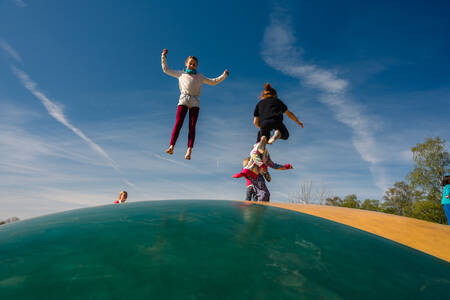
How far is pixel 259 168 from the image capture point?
201 inches

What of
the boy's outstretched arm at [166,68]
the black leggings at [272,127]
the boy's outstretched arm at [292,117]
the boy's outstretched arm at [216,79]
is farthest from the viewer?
the boy's outstretched arm at [216,79]

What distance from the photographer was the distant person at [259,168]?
5.01 metres

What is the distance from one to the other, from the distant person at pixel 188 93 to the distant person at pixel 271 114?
A: 4.72 feet

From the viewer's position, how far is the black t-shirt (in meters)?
4.95

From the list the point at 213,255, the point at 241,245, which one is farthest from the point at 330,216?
the point at 213,255

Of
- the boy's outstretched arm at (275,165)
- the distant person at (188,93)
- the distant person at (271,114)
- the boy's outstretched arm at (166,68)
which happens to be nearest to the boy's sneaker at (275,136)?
the distant person at (271,114)

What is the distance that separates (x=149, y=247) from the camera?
1.30 metres

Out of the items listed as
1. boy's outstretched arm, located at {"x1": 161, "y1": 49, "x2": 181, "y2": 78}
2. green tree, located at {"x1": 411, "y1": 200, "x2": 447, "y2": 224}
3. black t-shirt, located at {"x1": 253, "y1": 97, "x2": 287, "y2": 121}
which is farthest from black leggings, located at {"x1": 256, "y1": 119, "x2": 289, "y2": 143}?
green tree, located at {"x1": 411, "y1": 200, "x2": 447, "y2": 224}

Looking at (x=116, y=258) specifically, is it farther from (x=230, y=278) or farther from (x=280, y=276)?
(x=280, y=276)

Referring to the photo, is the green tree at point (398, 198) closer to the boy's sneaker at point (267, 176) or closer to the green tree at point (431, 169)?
the green tree at point (431, 169)

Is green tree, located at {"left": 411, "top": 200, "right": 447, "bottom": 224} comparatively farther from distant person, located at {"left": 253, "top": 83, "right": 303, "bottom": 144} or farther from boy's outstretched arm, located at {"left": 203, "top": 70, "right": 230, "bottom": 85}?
boy's outstretched arm, located at {"left": 203, "top": 70, "right": 230, "bottom": 85}

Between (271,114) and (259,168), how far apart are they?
120 cm

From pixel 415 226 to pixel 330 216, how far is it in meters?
0.80

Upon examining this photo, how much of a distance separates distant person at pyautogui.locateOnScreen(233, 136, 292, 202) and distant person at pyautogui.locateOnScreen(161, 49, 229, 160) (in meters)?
1.36
